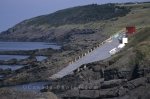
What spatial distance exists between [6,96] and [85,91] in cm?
1342

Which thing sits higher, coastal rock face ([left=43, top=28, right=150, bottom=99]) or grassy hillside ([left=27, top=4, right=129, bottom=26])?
grassy hillside ([left=27, top=4, right=129, bottom=26])

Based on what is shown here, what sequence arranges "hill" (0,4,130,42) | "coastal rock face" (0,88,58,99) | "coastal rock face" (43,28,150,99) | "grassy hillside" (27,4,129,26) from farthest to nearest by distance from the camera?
"grassy hillside" (27,4,129,26) → "hill" (0,4,130,42) → "coastal rock face" (43,28,150,99) → "coastal rock face" (0,88,58,99)

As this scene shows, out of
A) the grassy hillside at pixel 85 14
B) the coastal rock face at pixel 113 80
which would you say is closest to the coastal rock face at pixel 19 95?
the coastal rock face at pixel 113 80

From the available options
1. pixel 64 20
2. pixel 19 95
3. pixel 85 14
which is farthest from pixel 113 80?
pixel 64 20

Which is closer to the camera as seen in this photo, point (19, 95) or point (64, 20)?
point (19, 95)

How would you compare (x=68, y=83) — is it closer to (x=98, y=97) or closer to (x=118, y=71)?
(x=118, y=71)

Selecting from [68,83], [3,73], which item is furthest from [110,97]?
[3,73]

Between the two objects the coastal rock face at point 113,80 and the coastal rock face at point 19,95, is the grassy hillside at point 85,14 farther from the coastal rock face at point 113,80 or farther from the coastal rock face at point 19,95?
the coastal rock face at point 19,95

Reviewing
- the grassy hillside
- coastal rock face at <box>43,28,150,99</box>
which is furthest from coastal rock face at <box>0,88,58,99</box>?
the grassy hillside

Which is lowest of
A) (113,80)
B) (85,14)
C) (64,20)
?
(113,80)

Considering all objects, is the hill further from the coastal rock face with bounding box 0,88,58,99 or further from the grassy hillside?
the coastal rock face with bounding box 0,88,58,99

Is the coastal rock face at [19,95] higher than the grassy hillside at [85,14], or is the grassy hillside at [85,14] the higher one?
the grassy hillside at [85,14]

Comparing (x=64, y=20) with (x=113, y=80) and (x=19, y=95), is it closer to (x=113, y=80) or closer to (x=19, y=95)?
(x=113, y=80)

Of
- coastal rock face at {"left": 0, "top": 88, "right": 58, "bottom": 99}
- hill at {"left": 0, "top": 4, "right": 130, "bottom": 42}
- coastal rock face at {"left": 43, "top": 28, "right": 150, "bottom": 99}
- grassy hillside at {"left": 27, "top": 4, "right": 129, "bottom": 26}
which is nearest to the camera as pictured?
coastal rock face at {"left": 0, "top": 88, "right": 58, "bottom": 99}
